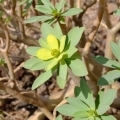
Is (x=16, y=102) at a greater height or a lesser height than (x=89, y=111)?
lesser

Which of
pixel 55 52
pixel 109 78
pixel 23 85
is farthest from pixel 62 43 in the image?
pixel 23 85

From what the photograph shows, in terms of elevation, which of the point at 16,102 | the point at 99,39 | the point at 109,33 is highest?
the point at 109,33

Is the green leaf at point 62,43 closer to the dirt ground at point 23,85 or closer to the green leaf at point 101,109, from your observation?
the green leaf at point 101,109

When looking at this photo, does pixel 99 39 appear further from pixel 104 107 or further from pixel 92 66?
pixel 104 107

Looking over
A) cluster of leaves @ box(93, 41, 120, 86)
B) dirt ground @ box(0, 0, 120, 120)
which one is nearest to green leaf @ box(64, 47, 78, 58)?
cluster of leaves @ box(93, 41, 120, 86)

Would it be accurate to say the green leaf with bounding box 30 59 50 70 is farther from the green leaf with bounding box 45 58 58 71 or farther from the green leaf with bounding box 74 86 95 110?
the green leaf with bounding box 74 86 95 110

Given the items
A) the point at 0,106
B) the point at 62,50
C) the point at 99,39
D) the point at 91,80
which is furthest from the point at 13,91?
the point at 99,39

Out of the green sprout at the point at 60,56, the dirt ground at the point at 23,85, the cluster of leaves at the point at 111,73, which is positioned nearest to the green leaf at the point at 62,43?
the green sprout at the point at 60,56
